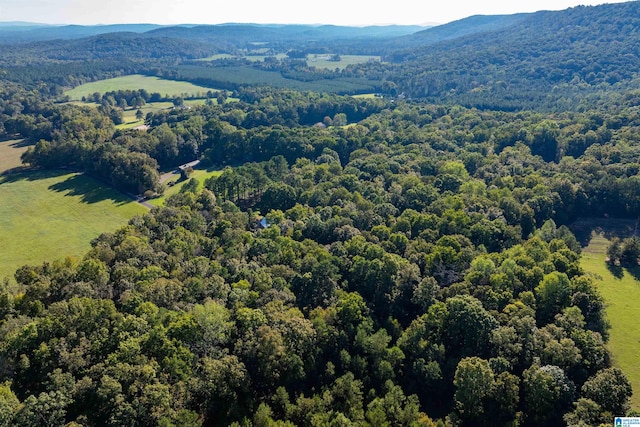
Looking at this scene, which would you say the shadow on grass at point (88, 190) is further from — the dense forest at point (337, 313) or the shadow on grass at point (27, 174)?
the dense forest at point (337, 313)

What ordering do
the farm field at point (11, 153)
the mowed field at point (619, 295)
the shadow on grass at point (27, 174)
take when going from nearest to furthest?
the mowed field at point (619, 295), the shadow on grass at point (27, 174), the farm field at point (11, 153)

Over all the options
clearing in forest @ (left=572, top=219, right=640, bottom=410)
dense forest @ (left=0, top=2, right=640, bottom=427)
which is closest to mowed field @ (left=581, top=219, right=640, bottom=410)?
clearing in forest @ (left=572, top=219, right=640, bottom=410)

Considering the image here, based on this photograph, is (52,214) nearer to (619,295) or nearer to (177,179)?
(177,179)

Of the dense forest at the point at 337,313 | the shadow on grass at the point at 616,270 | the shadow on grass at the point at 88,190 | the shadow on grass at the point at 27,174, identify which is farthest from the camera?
the shadow on grass at the point at 27,174

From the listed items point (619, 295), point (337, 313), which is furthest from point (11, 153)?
point (619, 295)

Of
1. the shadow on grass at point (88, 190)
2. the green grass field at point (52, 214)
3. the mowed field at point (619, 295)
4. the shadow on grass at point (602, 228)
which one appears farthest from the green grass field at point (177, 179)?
the mowed field at point (619, 295)

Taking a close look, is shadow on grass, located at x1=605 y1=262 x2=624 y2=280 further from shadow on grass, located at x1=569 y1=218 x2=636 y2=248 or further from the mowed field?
shadow on grass, located at x1=569 y1=218 x2=636 y2=248
